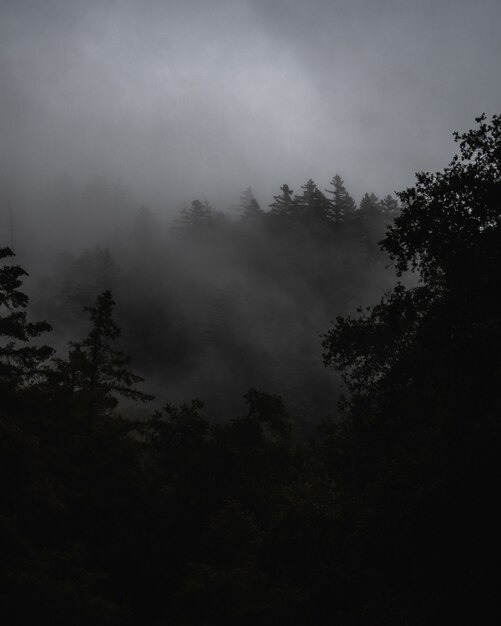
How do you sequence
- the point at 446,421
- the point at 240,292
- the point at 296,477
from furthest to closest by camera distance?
the point at 240,292, the point at 296,477, the point at 446,421

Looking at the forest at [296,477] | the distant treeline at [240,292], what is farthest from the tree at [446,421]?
the distant treeline at [240,292]

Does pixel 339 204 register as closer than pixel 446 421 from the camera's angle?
No

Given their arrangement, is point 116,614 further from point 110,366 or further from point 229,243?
point 229,243

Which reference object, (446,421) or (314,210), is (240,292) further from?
(446,421)

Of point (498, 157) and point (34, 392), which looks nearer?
point (498, 157)

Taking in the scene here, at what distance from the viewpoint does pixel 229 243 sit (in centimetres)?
8519

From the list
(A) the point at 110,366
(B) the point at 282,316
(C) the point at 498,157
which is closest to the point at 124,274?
(B) the point at 282,316

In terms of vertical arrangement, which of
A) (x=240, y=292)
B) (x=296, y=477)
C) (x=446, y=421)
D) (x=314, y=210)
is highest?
(x=314, y=210)

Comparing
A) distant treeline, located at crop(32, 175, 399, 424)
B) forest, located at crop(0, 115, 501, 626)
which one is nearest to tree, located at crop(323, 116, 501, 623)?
forest, located at crop(0, 115, 501, 626)

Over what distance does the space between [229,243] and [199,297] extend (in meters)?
13.7

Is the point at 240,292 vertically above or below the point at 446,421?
above

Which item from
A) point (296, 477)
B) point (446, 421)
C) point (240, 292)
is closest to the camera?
point (446, 421)

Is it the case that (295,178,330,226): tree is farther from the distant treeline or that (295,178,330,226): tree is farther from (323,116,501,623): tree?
(323,116,501,623): tree

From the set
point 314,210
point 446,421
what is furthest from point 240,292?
point 446,421
